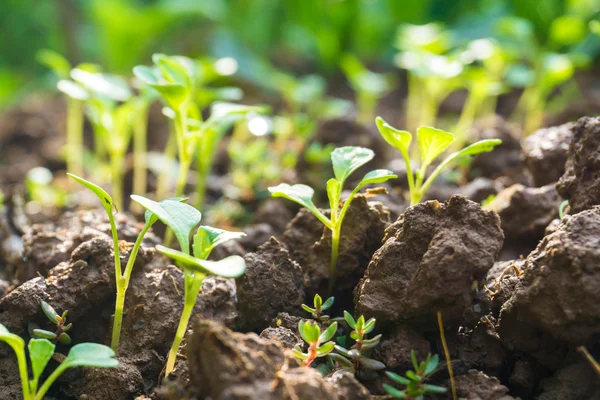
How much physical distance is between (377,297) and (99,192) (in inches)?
22.8

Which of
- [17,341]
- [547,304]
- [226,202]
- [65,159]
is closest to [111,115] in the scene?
[226,202]

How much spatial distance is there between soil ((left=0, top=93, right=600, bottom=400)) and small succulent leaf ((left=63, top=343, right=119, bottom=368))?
0.39 feet

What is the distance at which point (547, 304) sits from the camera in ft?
3.40

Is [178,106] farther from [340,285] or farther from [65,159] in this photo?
[65,159]

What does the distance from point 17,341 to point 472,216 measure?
87 cm

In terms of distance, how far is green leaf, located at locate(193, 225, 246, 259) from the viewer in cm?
106

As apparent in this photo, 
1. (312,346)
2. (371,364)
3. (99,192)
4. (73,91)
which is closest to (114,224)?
(99,192)

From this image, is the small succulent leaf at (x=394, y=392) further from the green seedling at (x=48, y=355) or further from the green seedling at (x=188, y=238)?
the green seedling at (x=48, y=355)

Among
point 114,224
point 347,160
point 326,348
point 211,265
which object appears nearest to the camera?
point 211,265

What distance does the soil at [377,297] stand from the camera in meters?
0.99

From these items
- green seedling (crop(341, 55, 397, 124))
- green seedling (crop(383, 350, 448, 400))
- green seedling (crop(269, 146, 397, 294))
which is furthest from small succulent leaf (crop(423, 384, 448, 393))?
green seedling (crop(341, 55, 397, 124))

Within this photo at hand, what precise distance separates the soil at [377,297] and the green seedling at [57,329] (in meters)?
0.05

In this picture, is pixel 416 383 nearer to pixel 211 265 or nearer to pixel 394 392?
pixel 394 392

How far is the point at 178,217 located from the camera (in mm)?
1088
